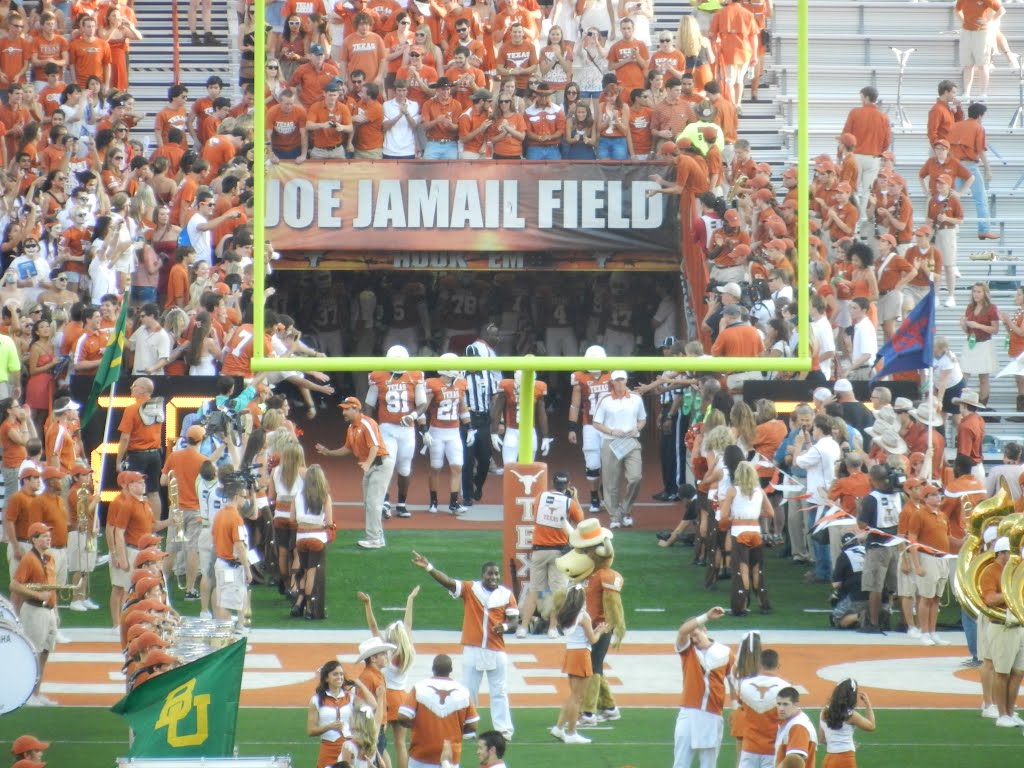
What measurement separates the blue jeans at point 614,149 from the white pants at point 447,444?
283 inches

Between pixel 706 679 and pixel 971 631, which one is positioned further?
pixel 971 631

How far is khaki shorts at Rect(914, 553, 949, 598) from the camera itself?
13594 mm

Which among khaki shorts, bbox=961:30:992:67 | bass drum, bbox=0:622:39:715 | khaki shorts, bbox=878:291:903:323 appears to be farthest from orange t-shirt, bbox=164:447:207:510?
khaki shorts, bbox=961:30:992:67

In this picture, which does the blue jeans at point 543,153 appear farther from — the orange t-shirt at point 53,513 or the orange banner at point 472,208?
the orange t-shirt at point 53,513

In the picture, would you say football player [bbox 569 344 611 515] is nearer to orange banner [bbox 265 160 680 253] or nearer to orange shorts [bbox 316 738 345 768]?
orange shorts [bbox 316 738 345 768]

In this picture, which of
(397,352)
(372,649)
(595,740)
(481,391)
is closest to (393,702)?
(372,649)

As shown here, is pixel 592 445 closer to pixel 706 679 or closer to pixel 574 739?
pixel 574 739

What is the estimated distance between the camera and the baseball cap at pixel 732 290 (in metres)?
9.17

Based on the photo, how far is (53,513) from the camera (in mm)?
13195

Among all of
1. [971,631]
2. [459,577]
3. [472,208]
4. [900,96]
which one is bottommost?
[971,631]

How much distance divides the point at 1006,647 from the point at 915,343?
354 centimetres

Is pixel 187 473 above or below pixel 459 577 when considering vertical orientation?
above

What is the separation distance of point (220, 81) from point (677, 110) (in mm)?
10913

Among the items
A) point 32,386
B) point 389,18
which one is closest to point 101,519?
point 32,386
